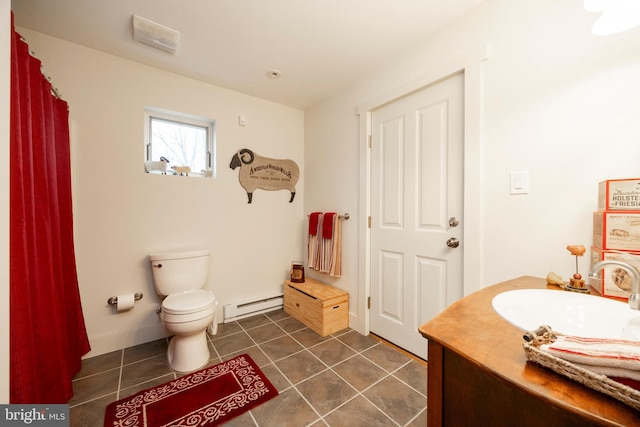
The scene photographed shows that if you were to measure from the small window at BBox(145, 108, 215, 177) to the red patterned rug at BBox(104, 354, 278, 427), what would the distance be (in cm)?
158

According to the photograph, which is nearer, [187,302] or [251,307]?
[187,302]

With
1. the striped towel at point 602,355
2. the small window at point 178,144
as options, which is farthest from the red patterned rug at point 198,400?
the small window at point 178,144

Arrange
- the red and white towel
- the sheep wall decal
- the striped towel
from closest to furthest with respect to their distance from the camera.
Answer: the striped towel → the red and white towel → the sheep wall decal

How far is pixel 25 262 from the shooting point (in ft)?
3.25

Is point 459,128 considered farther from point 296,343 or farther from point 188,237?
point 188,237

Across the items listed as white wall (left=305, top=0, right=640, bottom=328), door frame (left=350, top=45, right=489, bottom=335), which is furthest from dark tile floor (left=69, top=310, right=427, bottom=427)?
white wall (left=305, top=0, right=640, bottom=328)

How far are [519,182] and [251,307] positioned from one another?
91.7 inches

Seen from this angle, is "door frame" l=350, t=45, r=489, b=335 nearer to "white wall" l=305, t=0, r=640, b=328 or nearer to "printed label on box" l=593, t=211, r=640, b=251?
"white wall" l=305, t=0, r=640, b=328

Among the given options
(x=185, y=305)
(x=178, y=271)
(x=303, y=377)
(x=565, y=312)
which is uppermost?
(x=565, y=312)

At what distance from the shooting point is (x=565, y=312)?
833 millimetres

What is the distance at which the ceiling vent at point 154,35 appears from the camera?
5.07 ft

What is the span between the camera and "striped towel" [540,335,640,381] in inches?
16.0

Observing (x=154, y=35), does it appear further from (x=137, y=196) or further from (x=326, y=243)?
(x=326, y=243)
